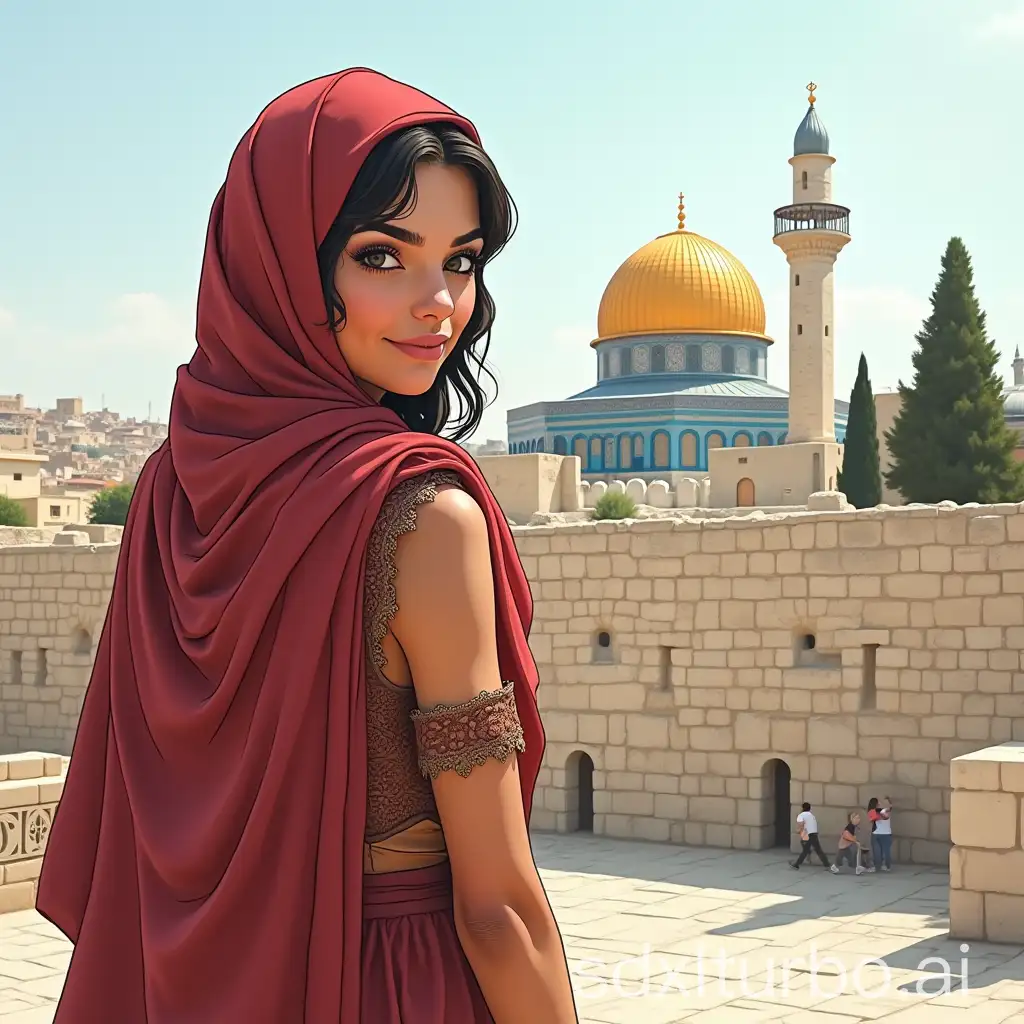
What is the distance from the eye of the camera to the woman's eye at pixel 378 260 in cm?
172

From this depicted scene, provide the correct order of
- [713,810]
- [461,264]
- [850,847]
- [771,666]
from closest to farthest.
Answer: [461,264] → [850,847] → [771,666] → [713,810]

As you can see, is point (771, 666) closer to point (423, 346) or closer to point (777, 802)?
point (777, 802)

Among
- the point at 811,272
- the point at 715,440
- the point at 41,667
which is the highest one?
the point at 811,272

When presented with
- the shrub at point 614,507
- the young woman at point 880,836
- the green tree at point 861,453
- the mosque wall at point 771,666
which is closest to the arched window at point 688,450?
the shrub at point 614,507

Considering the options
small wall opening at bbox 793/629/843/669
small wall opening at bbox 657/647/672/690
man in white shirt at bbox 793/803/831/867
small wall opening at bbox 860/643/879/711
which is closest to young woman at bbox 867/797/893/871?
man in white shirt at bbox 793/803/831/867

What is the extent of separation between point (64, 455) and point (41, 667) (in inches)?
3134

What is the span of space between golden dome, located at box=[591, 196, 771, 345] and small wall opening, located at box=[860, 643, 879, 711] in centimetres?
3709

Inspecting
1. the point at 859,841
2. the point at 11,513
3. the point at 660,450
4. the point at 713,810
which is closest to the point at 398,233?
the point at 859,841

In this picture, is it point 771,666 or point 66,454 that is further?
point 66,454

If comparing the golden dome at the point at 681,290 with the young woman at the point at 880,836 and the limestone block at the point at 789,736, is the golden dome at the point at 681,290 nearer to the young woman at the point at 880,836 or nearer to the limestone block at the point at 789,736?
the limestone block at the point at 789,736

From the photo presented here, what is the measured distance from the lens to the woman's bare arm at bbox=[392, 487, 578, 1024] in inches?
61.9

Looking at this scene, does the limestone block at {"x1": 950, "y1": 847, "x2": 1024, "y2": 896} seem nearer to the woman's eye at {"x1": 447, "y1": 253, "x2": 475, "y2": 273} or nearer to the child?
the child

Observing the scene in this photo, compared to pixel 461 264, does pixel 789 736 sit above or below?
below

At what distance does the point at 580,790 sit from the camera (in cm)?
1209
